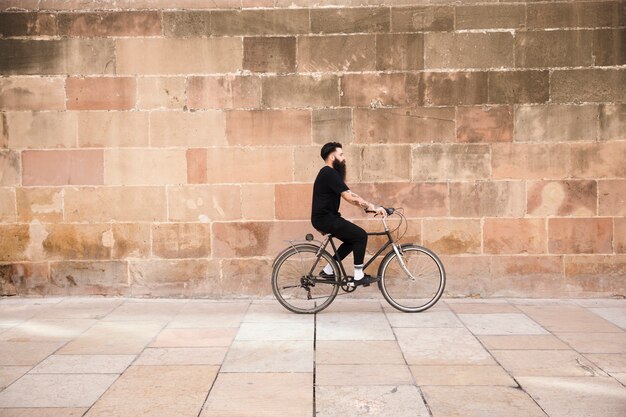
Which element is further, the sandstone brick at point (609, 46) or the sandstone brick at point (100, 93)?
the sandstone brick at point (100, 93)

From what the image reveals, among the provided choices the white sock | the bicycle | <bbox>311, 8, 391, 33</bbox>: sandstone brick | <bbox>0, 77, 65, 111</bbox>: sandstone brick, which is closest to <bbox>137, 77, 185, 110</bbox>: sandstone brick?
<bbox>0, 77, 65, 111</bbox>: sandstone brick

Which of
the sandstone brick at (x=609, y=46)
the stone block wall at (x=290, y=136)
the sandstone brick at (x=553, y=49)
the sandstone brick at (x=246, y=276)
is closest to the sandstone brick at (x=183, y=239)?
the stone block wall at (x=290, y=136)

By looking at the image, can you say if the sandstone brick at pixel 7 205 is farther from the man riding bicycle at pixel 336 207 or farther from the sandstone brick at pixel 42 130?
the man riding bicycle at pixel 336 207

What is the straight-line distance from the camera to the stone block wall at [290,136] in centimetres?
717

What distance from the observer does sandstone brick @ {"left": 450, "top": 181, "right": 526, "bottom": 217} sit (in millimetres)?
7254

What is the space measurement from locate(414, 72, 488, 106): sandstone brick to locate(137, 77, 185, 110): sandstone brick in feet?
9.00

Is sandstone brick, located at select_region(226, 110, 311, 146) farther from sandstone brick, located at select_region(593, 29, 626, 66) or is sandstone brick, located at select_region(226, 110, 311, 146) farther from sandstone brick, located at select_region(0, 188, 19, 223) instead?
Result: sandstone brick, located at select_region(593, 29, 626, 66)

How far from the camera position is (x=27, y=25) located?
721 centimetres

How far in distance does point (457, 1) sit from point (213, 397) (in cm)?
536

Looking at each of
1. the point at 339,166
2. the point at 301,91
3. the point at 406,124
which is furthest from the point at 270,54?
the point at 406,124

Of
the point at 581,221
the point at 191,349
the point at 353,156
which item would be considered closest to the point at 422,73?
the point at 353,156

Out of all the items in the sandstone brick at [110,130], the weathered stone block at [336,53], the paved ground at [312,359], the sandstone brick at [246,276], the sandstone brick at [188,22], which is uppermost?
the sandstone brick at [188,22]

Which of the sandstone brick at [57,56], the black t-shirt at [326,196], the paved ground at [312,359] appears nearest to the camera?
the paved ground at [312,359]

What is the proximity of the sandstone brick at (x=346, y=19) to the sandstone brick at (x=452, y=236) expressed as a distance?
8.07ft
